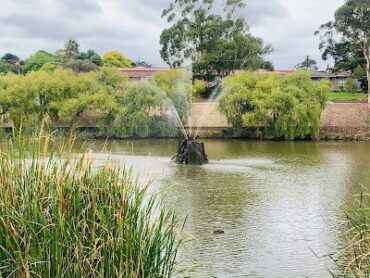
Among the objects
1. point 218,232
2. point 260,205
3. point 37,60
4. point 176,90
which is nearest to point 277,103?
point 176,90

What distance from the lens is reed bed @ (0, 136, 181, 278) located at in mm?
5215

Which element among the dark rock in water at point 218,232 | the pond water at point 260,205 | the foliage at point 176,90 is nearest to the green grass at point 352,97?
the foliage at point 176,90

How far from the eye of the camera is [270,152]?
29.0 meters

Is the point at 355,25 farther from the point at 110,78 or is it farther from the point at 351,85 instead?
the point at 110,78

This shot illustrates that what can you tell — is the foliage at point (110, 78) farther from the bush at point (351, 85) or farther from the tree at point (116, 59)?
the tree at point (116, 59)

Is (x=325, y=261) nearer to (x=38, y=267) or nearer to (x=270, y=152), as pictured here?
(x=38, y=267)

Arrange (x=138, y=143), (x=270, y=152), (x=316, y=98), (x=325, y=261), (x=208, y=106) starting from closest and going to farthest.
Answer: (x=325, y=261) → (x=270, y=152) → (x=138, y=143) → (x=316, y=98) → (x=208, y=106)

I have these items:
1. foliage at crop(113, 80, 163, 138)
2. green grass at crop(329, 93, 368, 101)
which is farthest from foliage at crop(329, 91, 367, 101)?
foliage at crop(113, 80, 163, 138)

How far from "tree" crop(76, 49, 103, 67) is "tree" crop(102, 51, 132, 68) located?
91cm

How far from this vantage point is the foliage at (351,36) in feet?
144

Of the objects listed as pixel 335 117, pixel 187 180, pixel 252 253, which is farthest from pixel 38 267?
pixel 335 117

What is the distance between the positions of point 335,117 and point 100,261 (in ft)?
126

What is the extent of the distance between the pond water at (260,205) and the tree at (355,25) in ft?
60.1

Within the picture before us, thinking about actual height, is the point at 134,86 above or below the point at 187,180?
above
